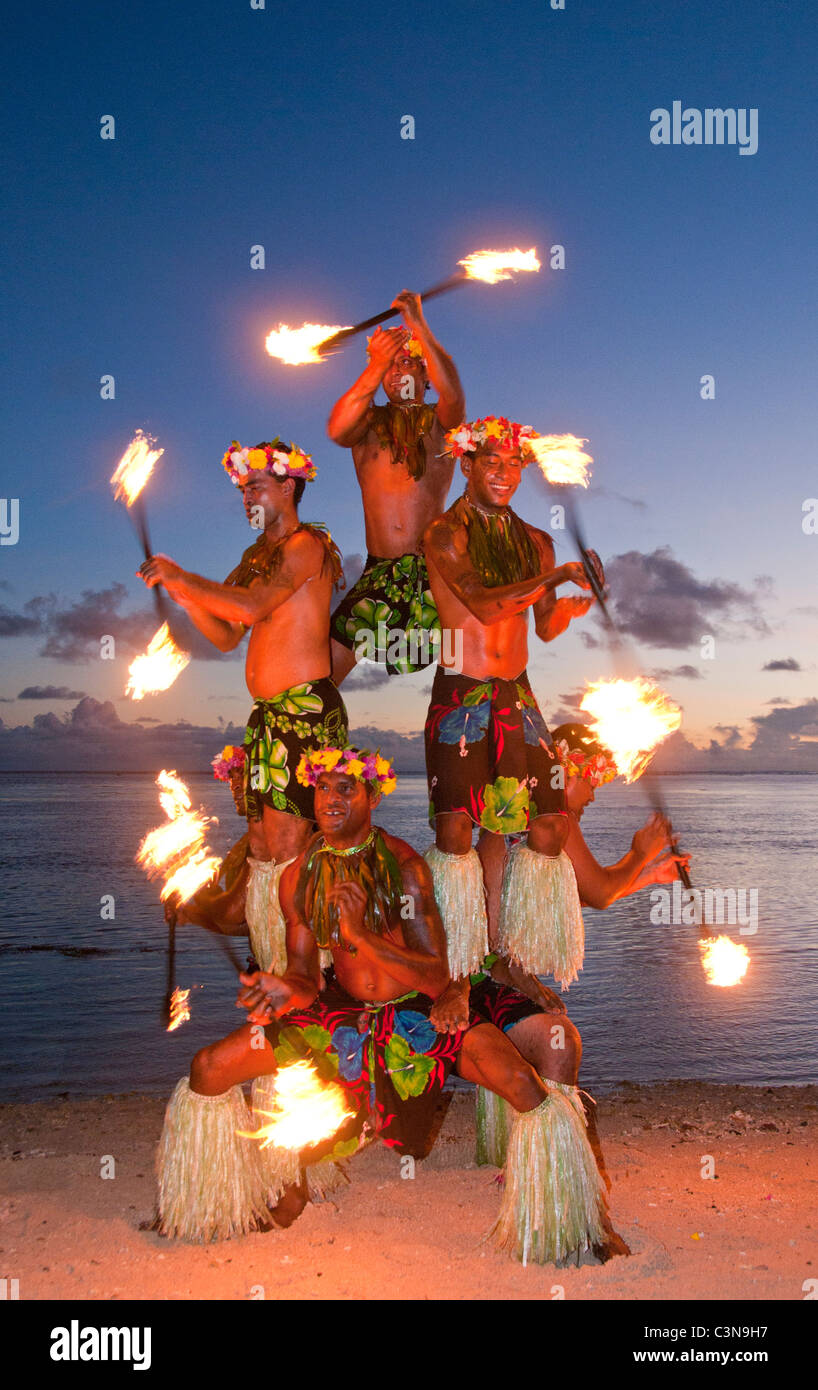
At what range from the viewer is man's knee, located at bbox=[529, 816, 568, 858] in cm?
445

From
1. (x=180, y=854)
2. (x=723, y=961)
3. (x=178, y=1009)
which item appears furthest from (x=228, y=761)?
(x=178, y=1009)

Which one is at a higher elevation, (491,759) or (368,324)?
(368,324)

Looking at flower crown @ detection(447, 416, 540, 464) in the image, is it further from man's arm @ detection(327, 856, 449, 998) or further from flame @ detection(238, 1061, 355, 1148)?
flame @ detection(238, 1061, 355, 1148)

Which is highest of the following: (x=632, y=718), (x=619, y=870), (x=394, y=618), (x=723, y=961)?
(x=394, y=618)

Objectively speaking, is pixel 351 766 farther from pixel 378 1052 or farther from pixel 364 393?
pixel 364 393

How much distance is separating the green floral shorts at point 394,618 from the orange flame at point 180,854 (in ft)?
3.33

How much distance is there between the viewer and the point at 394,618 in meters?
4.64

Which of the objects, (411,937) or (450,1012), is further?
(411,937)

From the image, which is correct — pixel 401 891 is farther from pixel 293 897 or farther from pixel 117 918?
pixel 117 918

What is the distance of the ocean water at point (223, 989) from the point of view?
7129 mm

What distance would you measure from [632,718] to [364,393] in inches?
70.8

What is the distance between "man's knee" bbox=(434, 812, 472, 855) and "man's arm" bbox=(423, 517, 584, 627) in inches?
31.0

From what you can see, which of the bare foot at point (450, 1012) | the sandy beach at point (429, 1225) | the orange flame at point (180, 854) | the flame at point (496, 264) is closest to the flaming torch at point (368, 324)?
the flame at point (496, 264)

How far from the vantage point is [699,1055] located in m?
7.46
